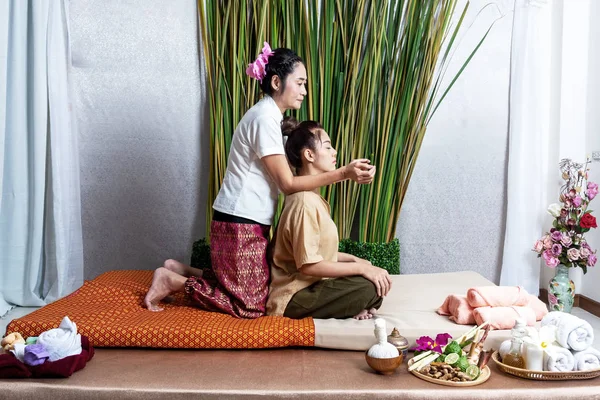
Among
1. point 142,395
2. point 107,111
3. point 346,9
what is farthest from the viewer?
point 107,111

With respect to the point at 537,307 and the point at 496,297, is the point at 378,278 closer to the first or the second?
the point at 496,297

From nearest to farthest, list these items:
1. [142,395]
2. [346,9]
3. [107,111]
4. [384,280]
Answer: [142,395] → [384,280] → [346,9] → [107,111]

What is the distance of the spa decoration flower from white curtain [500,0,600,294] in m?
1.89

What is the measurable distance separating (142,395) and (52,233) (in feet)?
6.69

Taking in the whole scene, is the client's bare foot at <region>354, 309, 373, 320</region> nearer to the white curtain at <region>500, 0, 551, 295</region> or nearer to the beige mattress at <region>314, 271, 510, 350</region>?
the beige mattress at <region>314, 271, 510, 350</region>

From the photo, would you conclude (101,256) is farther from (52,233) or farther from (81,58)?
(81,58)

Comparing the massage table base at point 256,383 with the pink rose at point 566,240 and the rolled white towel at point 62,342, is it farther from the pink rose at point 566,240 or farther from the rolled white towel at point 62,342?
the pink rose at point 566,240

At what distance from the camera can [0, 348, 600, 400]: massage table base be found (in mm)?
1672

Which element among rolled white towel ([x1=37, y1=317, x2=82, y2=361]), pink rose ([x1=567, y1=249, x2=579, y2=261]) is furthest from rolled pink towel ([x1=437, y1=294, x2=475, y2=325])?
pink rose ([x1=567, y1=249, x2=579, y2=261])

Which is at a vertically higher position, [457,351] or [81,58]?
[81,58]

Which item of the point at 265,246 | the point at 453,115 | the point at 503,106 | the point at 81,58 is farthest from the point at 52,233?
the point at 503,106

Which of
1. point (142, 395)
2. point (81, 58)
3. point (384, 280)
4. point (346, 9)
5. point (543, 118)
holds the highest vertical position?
point (346, 9)

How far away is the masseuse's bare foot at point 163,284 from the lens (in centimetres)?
236

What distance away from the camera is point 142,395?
5.49 feet
